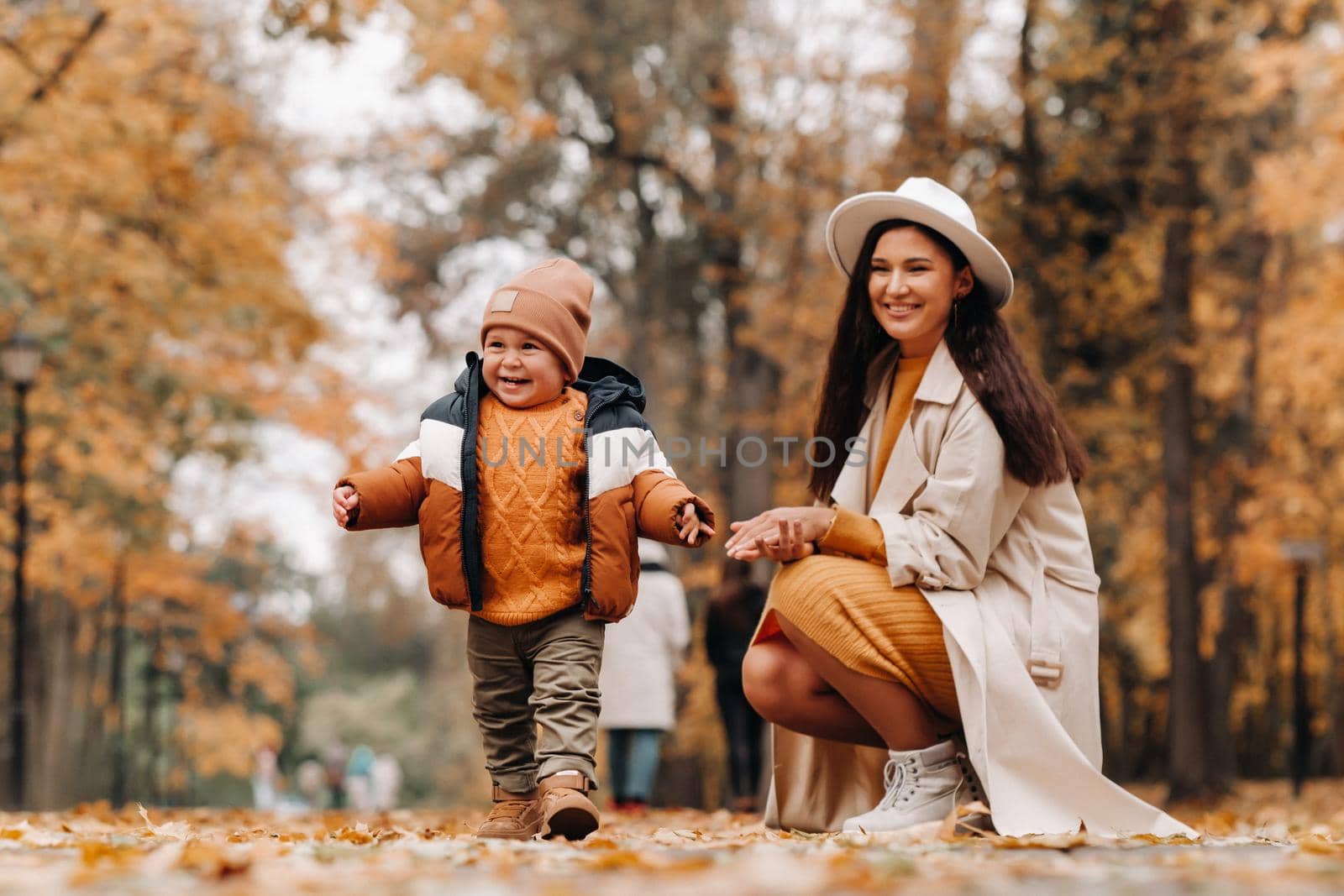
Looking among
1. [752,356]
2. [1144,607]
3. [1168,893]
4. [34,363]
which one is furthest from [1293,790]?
[1168,893]

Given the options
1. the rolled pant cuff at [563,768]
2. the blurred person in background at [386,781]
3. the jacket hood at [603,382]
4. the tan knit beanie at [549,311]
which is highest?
the tan knit beanie at [549,311]

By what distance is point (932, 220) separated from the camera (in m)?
5.29

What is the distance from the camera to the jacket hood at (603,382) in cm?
504

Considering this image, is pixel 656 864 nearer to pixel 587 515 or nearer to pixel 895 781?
pixel 587 515

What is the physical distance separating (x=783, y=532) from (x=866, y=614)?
1.15 ft

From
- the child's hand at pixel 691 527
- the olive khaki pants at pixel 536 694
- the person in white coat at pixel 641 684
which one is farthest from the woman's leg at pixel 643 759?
the child's hand at pixel 691 527

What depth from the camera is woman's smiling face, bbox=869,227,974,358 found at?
17.5 ft

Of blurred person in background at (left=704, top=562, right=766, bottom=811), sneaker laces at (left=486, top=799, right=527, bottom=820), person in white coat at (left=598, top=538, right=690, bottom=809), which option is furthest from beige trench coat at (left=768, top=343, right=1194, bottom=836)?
blurred person in background at (left=704, top=562, right=766, bottom=811)

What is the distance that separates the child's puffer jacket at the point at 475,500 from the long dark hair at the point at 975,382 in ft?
2.99

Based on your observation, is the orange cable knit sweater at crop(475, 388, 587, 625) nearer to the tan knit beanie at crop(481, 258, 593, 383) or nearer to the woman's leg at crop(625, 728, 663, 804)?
the tan knit beanie at crop(481, 258, 593, 383)

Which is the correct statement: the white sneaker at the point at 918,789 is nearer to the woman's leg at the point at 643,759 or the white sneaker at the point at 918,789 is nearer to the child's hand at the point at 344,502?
the child's hand at the point at 344,502

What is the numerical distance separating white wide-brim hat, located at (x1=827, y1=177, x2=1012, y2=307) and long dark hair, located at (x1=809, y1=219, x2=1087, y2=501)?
0.13 feet

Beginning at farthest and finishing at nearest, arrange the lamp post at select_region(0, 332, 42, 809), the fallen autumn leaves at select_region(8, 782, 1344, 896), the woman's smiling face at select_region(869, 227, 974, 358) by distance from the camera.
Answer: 1. the lamp post at select_region(0, 332, 42, 809)
2. the woman's smiling face at select_region(869, 227, 974, 358)
3. the fallen autumn leaves at select_region(8, 782, 1344, 896)

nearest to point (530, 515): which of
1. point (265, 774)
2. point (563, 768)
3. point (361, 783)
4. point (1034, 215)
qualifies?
point (563, 768)
